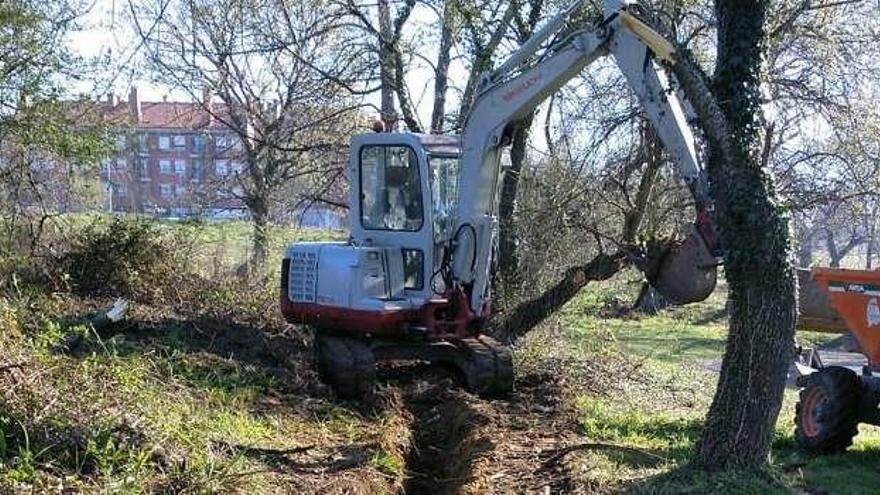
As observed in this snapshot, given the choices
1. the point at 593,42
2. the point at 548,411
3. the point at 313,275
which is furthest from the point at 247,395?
the point at 593,42

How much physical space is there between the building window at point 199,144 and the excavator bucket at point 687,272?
2543cm

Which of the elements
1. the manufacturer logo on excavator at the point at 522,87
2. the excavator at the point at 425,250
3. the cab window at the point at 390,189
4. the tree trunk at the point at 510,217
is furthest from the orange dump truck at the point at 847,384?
the tree trunk at the point at 510,217

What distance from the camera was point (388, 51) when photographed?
15.3 m

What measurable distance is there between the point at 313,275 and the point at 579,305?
19.9 feet

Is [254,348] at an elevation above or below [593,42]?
below

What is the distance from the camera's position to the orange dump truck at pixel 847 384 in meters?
7.78

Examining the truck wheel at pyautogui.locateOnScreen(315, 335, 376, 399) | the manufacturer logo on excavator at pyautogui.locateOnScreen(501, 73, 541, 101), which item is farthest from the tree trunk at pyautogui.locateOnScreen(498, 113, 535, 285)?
the truck wheel at pyautogui.locateOnScreen(315, 335, 376, 399)

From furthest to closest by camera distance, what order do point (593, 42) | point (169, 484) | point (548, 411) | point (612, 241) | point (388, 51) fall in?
point (388, 51), point (612, 241), point (548, 411), point (593, 42), point (169, 484)

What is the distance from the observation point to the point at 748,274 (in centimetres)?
611

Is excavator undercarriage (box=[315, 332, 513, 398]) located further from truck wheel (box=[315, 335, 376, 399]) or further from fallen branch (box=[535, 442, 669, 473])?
fallen branch (box=[535, 442, 669, 473])

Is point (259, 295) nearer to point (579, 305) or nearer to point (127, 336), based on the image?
point (127, 336)

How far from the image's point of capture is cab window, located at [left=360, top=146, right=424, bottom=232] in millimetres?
10109

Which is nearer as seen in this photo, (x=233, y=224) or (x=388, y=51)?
(x=388, y=51)

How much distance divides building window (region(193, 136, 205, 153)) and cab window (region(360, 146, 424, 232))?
21862 millimetres
